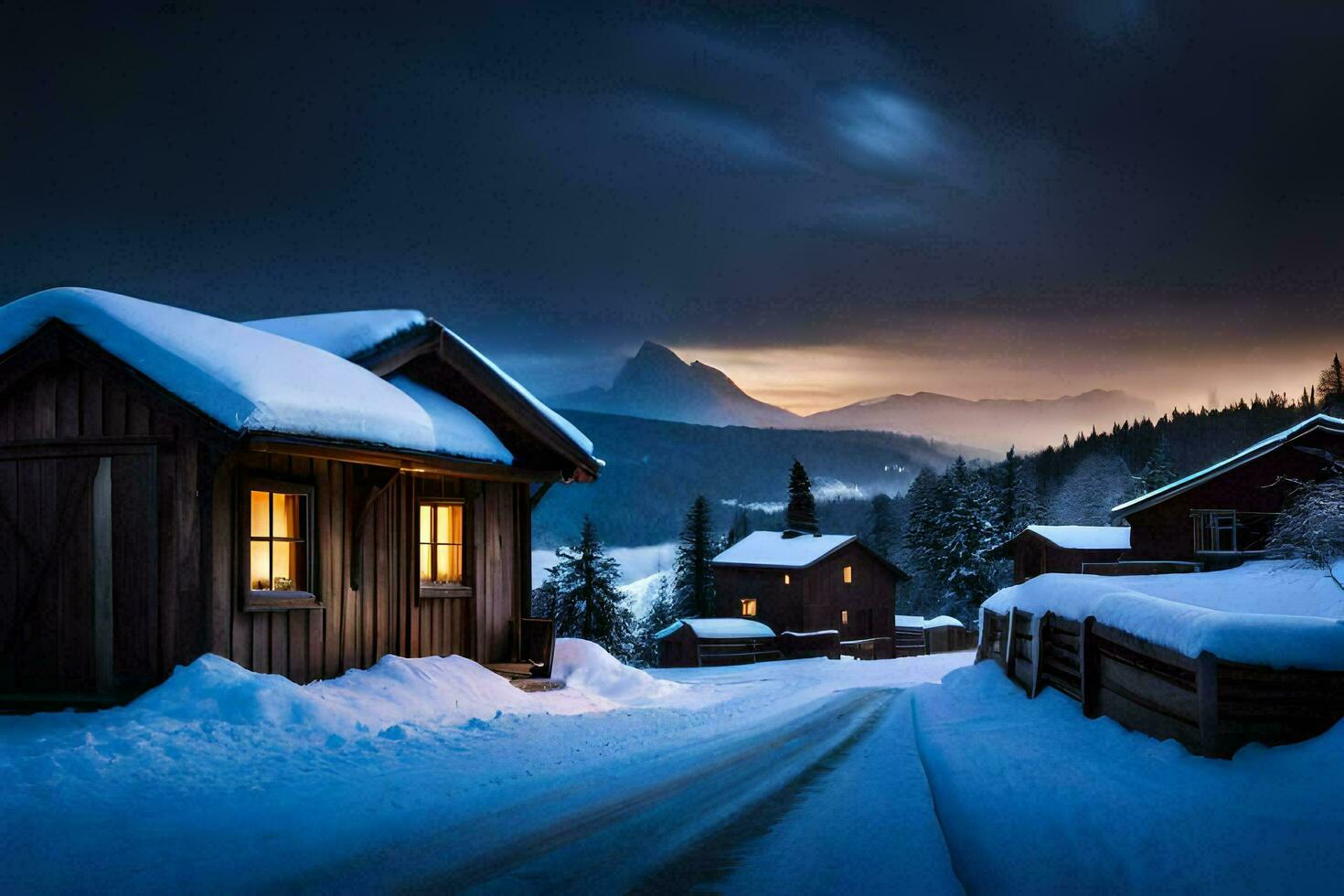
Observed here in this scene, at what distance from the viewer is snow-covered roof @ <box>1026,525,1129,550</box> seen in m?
50.4

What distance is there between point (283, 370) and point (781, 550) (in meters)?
42.2

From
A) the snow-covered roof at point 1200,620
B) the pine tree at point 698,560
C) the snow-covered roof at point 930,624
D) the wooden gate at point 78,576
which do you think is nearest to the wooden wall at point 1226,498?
the snow-covered roof at point 1200,620

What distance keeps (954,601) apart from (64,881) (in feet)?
222

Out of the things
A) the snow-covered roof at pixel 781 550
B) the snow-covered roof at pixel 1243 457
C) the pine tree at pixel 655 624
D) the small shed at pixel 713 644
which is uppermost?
the snow-covered roof at pixel 1243 457

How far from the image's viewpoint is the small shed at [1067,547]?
5022cm

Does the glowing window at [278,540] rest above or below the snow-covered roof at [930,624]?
above

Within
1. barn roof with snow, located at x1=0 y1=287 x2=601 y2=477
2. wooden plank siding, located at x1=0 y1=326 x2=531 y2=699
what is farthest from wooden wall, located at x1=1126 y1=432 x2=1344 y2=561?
wooden plank siding, located at x1=0 y1=326 x2=531 y2=699

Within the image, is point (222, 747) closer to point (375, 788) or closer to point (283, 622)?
point (375, 788)

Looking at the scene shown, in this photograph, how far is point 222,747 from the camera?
9547 mm

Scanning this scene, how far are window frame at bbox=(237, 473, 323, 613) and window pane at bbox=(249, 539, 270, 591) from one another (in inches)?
5.6

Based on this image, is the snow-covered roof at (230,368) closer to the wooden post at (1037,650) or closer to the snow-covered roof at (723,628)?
the wooden post at (1037,650)

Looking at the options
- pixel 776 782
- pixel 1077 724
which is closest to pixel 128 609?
pixel 776 782

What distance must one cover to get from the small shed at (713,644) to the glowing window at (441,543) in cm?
3091

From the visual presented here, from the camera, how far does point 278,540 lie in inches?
508
